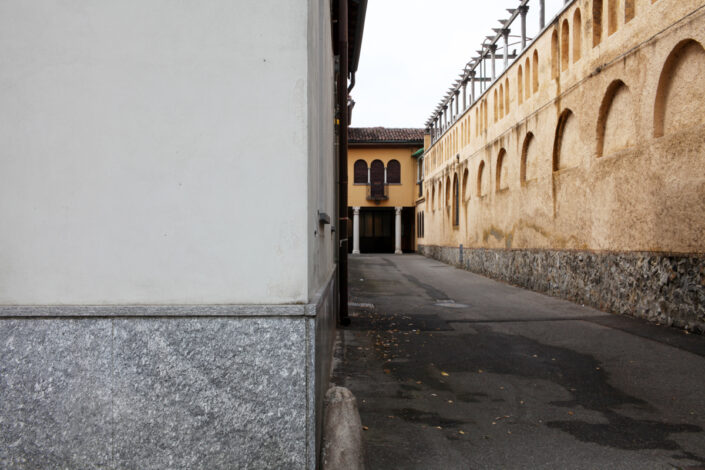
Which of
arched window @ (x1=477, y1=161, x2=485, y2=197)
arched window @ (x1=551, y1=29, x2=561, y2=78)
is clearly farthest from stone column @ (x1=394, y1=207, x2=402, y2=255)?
arched window @ (x1=551, y1=29, x2=561, y2=78)

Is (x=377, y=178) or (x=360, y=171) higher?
(x=360, y=171)

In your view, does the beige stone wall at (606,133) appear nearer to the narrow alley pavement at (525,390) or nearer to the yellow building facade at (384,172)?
the narrow alley pavement at (525,390)

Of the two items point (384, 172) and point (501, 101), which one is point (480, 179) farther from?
point (384, 172)

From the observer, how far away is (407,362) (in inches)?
261

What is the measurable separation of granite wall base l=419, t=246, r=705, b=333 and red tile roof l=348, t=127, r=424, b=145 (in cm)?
2529

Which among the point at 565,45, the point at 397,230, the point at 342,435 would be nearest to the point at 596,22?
the point at 565,45

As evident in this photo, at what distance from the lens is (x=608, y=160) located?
35.3 ft

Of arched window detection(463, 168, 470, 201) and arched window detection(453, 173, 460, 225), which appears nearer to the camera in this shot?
arched window detection(463, 168, 470, 201)

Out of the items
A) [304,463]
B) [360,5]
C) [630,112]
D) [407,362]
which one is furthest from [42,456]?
[630,112]

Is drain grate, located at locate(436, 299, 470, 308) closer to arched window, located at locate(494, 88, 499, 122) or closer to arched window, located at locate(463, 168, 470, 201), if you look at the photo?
arched window, located at locate(494, 88, 499, 122)

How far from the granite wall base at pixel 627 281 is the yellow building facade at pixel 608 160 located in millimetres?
26

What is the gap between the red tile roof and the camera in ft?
132

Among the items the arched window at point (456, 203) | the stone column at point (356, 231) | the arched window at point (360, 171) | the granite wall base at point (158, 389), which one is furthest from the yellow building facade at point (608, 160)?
the arched window at point (360, 171)

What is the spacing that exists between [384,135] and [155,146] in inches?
1518
